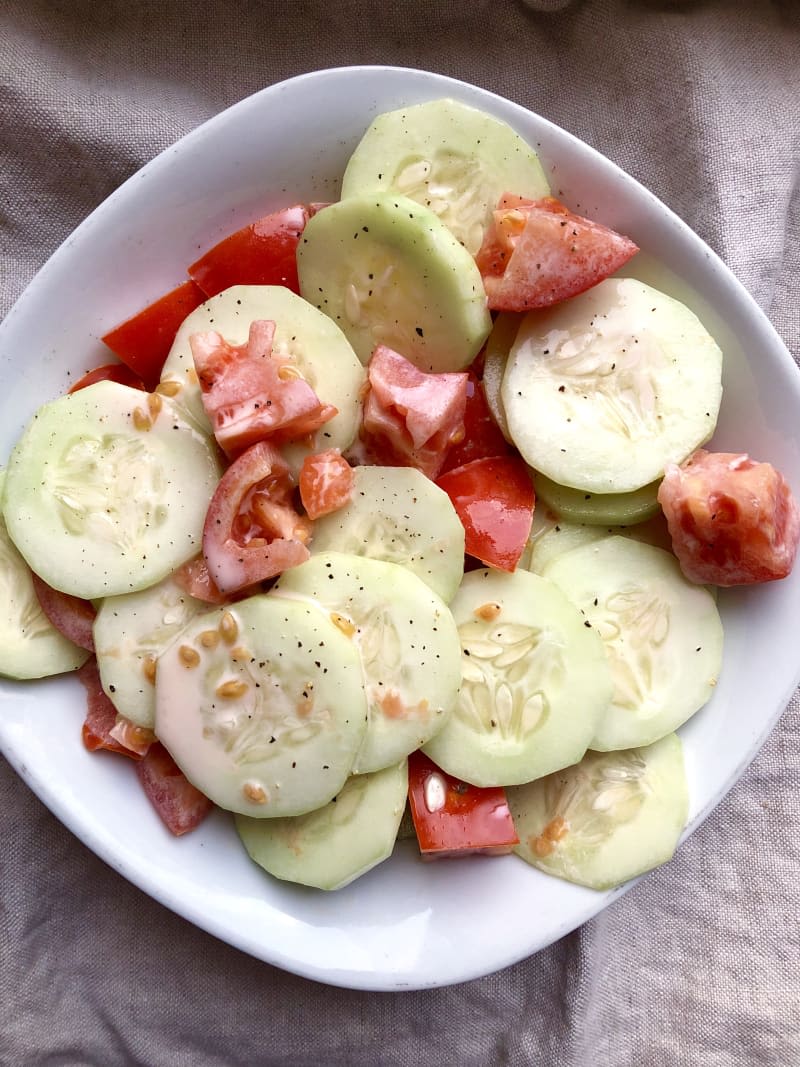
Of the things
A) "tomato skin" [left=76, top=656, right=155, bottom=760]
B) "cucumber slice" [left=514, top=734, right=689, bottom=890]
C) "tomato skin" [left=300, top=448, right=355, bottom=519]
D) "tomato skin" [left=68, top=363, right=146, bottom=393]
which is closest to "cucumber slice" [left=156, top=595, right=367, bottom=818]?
"tomato skin" [left=76, top=656, right=155, bottom=760]

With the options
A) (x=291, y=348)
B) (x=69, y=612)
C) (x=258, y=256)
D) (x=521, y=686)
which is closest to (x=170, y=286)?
(x=258, y=256)

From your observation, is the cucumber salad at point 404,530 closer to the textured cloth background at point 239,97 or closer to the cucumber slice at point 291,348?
the cucumber slice at point 291,348

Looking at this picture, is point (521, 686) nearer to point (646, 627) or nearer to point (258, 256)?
point (646, 627)

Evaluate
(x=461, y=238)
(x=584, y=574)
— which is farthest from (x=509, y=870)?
(x=461, y=238)

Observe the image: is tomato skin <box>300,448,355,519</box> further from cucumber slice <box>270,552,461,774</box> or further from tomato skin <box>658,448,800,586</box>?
tomato skin <box>658,448,800,586</box>

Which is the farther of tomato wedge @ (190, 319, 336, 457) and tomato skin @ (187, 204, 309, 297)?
tomato skin @ (187, 204, 309, 297)

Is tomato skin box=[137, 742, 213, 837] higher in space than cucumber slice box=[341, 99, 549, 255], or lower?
lower

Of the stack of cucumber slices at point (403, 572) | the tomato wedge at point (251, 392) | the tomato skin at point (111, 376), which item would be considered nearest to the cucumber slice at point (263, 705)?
the stack of cucumber slices at point (403, 572)
